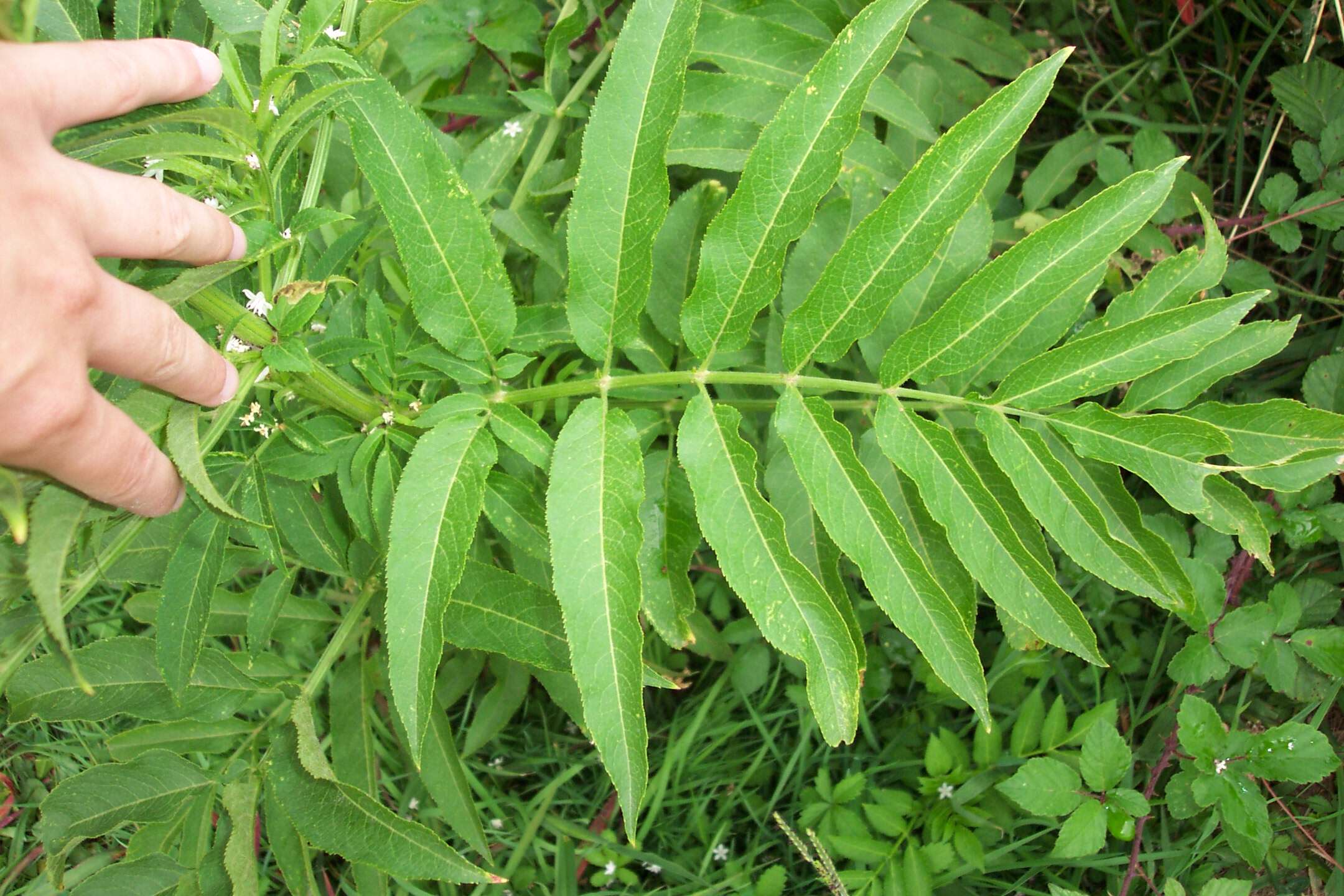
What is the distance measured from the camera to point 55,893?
252 cm

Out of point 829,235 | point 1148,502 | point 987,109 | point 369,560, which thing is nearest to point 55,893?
point 369,560

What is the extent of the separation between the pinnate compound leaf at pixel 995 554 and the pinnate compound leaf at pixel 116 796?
1.73 m

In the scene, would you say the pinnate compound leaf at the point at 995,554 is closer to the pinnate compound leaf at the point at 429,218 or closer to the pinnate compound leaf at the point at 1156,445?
the pinnate compound leaf at the point at 1156,445

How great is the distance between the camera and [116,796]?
6.60 ft

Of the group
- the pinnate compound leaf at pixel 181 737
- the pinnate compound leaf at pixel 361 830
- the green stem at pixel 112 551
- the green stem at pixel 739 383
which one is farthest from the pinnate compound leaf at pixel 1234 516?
the pinnate compound leaf at pixel 181 737

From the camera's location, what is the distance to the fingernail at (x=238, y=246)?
1.40 metres

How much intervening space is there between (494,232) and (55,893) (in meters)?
2.19

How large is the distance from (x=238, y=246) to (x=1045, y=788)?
235 cm

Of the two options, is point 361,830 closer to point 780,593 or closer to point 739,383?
point 780,593

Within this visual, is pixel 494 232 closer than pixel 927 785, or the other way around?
pixel 494 232

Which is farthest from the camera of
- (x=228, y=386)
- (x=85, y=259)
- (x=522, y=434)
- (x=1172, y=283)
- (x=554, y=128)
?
(x=554, y=128)

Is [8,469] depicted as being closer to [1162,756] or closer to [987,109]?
[987,109]

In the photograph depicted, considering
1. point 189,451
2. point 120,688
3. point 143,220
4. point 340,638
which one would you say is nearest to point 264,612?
point 340,638

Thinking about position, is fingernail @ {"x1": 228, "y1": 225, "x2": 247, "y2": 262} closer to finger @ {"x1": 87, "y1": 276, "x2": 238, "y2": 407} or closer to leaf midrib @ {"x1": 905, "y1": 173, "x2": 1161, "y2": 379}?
finger @ {"x1": 87, "y1": 276, "x2": 238, "y2": 407}
